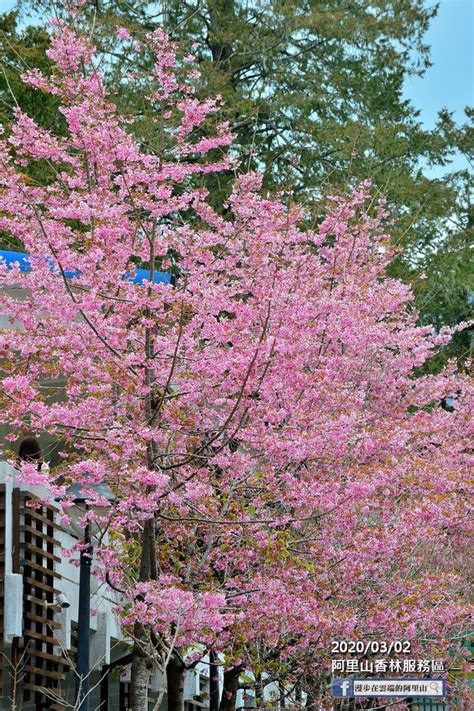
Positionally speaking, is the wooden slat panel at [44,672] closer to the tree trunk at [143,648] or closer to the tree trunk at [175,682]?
the tree trunk at [175,682]

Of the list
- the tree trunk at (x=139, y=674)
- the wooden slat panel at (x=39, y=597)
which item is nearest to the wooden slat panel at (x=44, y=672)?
the wooden slat panel at (x=39, y=597)

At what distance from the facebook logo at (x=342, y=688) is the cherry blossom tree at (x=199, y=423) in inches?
12.7

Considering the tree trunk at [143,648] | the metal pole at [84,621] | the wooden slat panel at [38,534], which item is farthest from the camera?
the wooden slat panel at [38,534]

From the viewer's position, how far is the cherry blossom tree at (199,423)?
35.5 feet

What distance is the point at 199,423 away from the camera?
12.4 m

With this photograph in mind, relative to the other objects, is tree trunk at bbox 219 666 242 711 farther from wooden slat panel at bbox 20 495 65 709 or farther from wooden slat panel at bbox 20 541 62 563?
wooden slat panel at bbox 20 541 62 563

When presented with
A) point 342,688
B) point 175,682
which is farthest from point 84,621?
point 342,688

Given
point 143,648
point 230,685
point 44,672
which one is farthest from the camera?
point 230,685

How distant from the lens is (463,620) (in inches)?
594

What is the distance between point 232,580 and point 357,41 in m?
23.2

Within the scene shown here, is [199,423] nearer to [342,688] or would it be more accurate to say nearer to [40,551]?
[40,551]

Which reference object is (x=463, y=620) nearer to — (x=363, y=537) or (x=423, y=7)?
(x=363, y=537)

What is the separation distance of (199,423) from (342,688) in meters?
3.66

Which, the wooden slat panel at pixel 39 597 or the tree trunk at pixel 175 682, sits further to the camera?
the wooden slat panel at pixel 39 597
